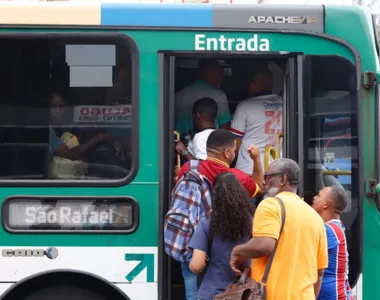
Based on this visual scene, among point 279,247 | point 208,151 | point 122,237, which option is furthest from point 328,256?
point 122,237

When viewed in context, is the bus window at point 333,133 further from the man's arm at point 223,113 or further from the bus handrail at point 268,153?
the man's arm at point 223,113

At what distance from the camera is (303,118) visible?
223 inches

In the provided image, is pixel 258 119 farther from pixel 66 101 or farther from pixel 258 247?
pixel 258 247

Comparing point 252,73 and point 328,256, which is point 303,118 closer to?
point 252,73

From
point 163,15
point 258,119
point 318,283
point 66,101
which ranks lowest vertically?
point 318,283

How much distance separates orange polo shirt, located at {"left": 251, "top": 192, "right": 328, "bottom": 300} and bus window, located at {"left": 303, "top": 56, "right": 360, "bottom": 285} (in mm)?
1108

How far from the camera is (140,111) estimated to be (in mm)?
5605

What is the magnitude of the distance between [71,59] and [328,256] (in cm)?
234

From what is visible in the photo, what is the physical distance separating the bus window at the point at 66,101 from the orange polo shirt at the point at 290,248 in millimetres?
1460

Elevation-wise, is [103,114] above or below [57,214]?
above

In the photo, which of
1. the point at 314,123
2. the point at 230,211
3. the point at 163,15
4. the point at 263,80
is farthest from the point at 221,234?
the point at 163,15

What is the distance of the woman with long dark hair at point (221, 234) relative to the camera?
191 inches

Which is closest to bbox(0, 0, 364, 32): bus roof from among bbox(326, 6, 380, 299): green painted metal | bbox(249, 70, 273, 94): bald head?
bbox(326, 6, 380, 299): green painted metal

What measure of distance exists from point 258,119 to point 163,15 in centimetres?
110
